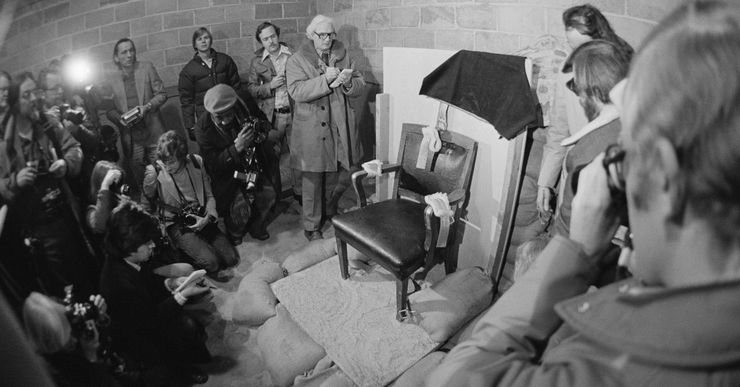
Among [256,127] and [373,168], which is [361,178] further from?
[256,127]

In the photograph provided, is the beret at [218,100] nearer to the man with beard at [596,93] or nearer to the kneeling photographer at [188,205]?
the kneeling photographer at [188,205]

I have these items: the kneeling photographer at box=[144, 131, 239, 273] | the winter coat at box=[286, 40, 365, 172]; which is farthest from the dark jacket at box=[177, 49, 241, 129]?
the winter coat at box=[286, 40, 365, 172]

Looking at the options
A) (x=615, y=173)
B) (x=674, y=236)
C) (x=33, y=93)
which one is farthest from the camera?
(x=33, y=93)

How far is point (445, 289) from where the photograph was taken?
2.85 meters

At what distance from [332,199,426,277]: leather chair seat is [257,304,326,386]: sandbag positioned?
670mm

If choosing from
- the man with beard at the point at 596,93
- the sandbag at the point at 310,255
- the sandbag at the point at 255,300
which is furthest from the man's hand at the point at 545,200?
the sandbag at the point at 255,300

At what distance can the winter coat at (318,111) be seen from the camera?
3570 mm

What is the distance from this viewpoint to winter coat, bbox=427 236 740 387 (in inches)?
23.8

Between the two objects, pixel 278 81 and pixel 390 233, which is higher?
pixel 278 81

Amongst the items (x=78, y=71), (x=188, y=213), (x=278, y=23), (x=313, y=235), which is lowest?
(x=313, y=235)

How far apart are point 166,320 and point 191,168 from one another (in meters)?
1.45

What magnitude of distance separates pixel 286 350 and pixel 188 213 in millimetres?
1531

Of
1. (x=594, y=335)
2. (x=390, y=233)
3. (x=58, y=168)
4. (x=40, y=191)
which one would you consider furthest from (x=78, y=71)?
(x=594, y=335)

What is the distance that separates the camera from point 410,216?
291 cm
